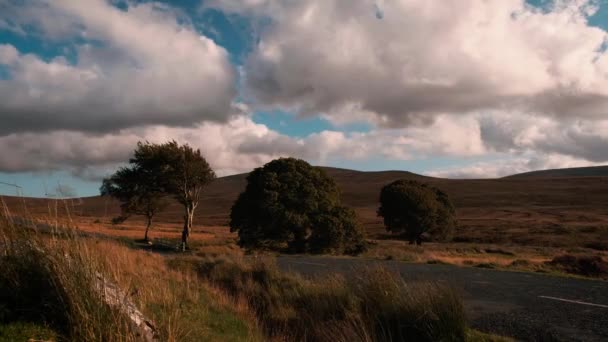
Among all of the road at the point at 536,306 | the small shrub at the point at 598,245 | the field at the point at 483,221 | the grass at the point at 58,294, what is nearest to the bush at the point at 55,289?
the grass at the point at 58,294

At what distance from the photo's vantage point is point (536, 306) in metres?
9.33

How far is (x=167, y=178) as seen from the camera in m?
34.8

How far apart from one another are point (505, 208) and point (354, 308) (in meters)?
108

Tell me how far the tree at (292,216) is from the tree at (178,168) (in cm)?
406

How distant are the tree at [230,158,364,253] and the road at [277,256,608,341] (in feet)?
54.0

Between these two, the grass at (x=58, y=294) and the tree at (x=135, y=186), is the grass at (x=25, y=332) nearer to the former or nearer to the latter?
the grass at (x=58, y=294)

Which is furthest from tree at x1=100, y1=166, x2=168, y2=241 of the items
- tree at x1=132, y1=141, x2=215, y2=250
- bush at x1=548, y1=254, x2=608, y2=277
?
bush at x1=548, y1=254, x2=608, y2=277

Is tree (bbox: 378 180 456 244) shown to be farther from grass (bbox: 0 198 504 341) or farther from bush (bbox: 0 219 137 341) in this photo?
bush (bbox: 0 219 137 341)

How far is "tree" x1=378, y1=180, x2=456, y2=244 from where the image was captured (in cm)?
4672

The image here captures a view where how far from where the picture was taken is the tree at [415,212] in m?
46.7

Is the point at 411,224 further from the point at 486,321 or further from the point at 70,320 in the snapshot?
the point at 70,320

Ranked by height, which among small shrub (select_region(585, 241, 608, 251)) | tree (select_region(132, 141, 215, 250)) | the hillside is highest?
tree (select_region(132, 141, 215, 250))

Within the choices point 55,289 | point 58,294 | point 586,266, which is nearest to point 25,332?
point 58,294

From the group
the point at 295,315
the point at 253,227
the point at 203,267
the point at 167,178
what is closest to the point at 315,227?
the point at 253,227
